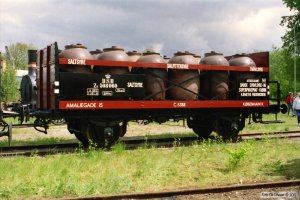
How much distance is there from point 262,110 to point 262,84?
3.01ft

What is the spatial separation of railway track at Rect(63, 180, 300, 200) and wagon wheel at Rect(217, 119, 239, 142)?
6.57 metres

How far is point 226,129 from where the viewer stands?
46.2ft

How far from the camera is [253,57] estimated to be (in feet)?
49.8

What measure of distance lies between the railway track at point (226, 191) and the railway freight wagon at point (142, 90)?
5.18 metres

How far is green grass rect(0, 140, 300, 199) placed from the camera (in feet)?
23.6

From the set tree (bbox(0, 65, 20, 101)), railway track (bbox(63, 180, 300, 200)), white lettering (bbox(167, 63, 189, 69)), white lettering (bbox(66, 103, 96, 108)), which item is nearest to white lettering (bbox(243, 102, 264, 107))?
white lettering (bbox(167, 63, 189, 69))

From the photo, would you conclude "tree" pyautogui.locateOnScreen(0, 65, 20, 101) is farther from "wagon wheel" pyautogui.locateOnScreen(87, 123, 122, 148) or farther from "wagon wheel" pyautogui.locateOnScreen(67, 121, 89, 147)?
"wagon wheel" pyautogui.locateOnScreen(87, 123, 122, 148)

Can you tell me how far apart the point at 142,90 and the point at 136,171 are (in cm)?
410

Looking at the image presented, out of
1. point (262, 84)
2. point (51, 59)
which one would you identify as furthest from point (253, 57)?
point (51, 59)

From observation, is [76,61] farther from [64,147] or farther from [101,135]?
[64,147]

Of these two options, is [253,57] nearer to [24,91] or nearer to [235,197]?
[24,91]

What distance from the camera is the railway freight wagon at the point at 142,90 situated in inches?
448

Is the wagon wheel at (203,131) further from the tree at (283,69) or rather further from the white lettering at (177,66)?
the tree at (283,69)

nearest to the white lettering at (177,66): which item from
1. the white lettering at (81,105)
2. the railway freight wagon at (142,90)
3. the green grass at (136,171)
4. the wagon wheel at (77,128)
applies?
the railway freight wagon at (142,90)
